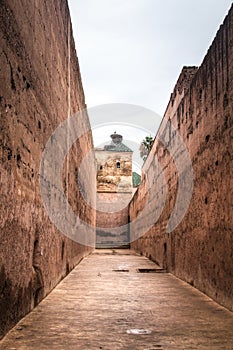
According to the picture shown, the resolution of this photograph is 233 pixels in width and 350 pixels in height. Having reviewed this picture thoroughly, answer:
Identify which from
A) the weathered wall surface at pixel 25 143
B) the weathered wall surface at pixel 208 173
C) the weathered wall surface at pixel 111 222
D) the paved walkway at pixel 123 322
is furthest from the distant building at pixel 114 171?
the paved walkway at pixel 123 322

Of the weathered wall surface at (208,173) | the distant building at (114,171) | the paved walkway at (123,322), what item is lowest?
the paved walkway at (123,322)

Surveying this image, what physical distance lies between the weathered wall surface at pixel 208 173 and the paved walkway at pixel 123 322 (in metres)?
0.40

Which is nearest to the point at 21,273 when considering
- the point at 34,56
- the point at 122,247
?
the point at 34,56

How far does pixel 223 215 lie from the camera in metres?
4.09

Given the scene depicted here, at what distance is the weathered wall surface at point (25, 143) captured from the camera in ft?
8.86

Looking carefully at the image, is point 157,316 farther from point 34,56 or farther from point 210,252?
point 34,56

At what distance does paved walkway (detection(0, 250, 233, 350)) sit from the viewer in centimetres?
257

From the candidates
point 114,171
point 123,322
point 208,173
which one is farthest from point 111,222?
point 123,322

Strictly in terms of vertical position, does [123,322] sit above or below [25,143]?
below

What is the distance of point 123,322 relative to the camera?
3.19 meters

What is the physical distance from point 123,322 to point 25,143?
5.51 feet

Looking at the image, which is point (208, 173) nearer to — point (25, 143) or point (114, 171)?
point (25, 143)

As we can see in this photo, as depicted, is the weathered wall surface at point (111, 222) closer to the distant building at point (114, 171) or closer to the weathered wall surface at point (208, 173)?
the distant building at point (114, 171)

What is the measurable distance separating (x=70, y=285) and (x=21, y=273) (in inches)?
93.8
